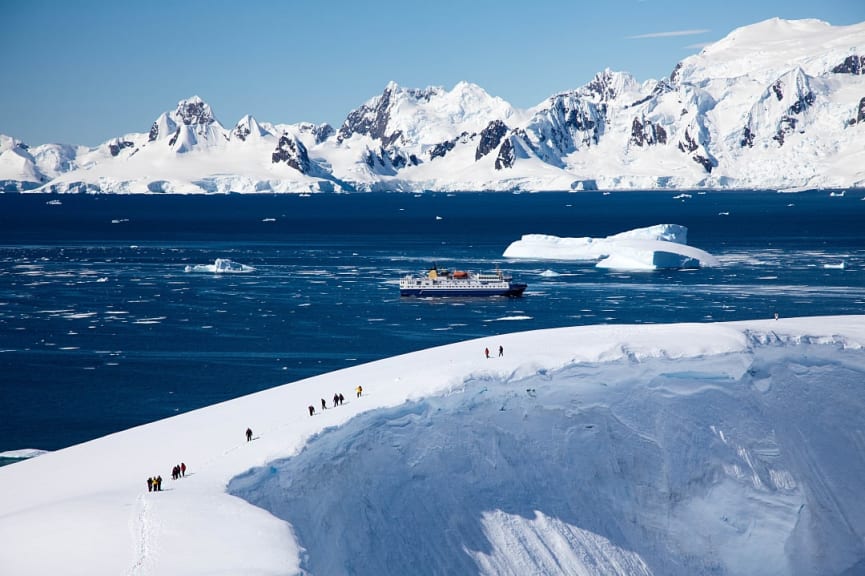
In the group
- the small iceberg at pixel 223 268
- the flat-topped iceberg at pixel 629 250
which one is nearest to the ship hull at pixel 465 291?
the flat-topped iceberg at pixel 629 250

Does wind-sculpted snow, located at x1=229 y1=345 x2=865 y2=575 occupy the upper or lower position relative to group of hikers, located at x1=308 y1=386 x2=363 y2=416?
lower

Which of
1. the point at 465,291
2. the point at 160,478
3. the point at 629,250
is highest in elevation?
the point at 629,250

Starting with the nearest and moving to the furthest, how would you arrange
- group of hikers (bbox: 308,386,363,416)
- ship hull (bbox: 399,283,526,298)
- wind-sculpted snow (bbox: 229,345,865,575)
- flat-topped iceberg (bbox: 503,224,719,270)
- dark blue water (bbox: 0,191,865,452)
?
wind-sculpted snow (bbox: 229,345,865,575) < group of hikers (bbox: 308,386,363,416) < dark blue water (bbox: 0,191,865,452) < ship hull (bbox: 399,283,526,298) < flat-topped iceberg (bbox: 503,224,719,270)

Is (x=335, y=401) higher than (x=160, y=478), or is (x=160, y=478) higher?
(x=335, y=401)

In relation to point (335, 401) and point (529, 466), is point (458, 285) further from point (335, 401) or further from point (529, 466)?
point (529, 466)

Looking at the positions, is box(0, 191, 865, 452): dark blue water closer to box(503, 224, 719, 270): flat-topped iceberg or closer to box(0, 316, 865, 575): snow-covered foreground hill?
box(503, 224, 719, 270): flat-topped iceberg

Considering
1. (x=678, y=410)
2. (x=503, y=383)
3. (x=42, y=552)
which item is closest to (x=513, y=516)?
(x=503, y=383)

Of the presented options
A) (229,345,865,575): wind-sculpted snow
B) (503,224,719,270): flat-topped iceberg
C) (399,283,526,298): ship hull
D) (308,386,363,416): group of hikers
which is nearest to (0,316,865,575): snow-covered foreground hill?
(229,345,865,575): wind-sculpted snow

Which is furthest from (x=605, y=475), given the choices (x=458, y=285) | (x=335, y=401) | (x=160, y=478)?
(x=458, y=285)

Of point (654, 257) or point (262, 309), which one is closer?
point (262, 309)
